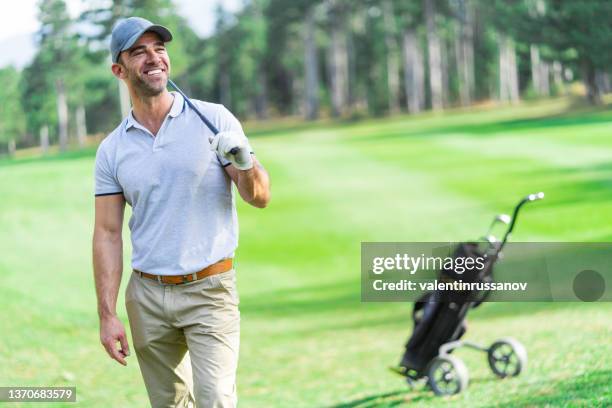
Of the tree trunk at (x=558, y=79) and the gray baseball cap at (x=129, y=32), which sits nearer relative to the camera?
the gray baseball cap at (x=129, y=32)

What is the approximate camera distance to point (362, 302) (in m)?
10.9

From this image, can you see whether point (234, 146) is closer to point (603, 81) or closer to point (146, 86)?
point (146, 86)

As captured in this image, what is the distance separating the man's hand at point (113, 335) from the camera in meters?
3.51

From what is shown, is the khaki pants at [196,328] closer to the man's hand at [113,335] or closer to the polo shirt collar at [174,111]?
the man's hand at [113,335]

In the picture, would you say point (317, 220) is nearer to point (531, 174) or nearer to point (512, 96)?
point (531, 174)

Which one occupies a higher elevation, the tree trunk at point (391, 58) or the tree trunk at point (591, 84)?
the tree trunk at point (391, 58)

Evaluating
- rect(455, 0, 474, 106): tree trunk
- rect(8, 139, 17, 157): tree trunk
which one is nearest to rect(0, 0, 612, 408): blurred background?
rect(8, 139, 17, 157): tree trunk

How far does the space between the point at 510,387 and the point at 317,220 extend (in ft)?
27.0

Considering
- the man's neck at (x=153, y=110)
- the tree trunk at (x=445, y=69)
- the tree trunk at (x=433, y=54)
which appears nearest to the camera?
the man's neck at (x=153, y=110)

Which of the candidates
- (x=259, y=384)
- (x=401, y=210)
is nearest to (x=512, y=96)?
(x=401, y=210)

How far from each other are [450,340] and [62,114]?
1964 centimetres

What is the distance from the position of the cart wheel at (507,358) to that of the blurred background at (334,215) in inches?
3.8

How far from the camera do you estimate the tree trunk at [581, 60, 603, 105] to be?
19469mm

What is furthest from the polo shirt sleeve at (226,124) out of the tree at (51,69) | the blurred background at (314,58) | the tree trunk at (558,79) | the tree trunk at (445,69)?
the tree trunk at (445,69)
